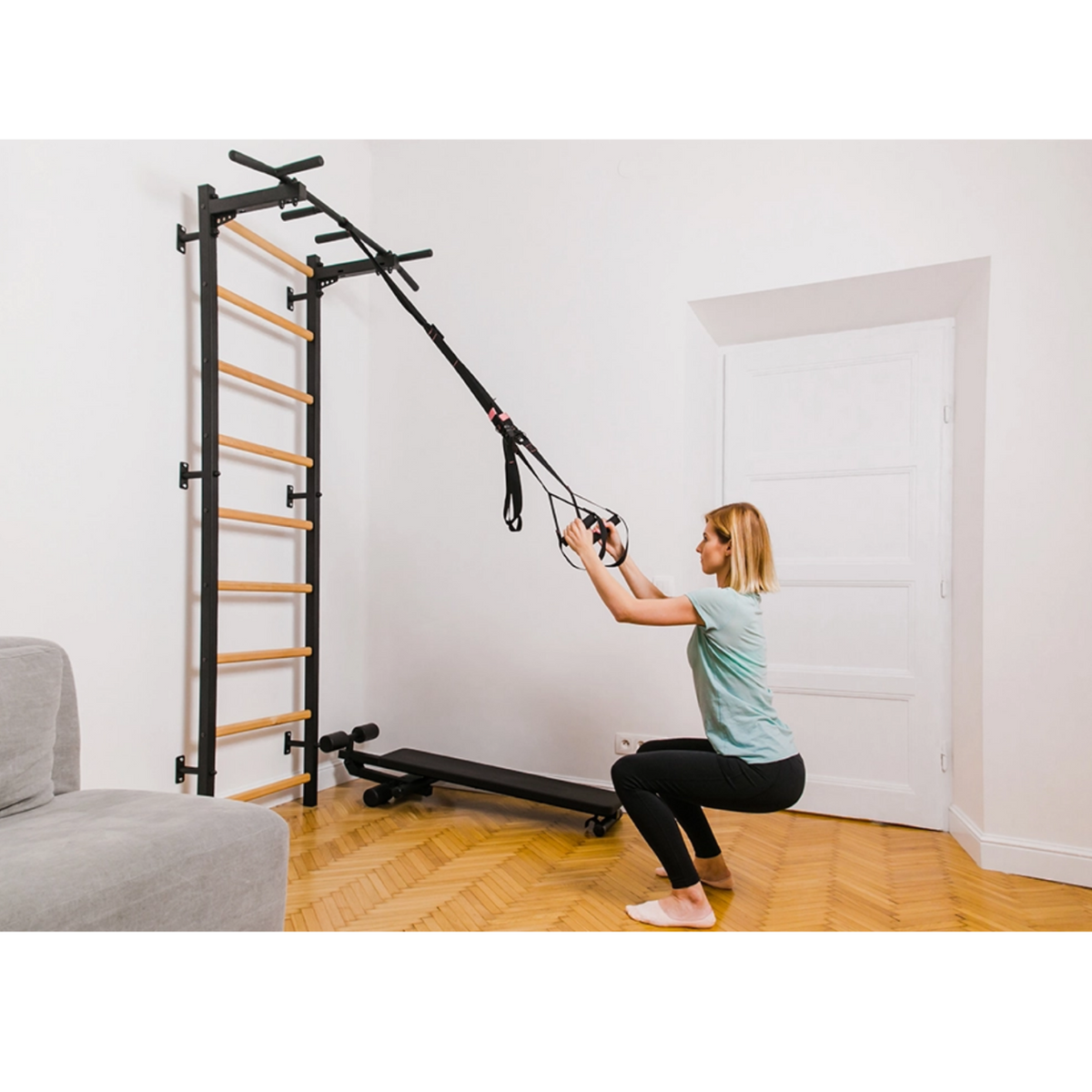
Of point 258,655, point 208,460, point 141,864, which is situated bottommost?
point 141,864

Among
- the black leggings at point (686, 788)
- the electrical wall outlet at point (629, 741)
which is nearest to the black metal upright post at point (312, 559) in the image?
the electrical wall outlet at point (629, 741)

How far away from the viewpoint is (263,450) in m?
2.97

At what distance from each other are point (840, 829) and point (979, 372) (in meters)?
1.81

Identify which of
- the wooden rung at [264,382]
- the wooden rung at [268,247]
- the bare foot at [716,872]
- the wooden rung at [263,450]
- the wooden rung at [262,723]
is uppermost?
the wooden rung at [268,247]

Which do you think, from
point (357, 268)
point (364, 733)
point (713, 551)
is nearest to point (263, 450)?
point (357, 268)

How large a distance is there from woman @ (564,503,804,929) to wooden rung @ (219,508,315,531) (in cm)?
133

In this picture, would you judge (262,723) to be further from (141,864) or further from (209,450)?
(141,864)

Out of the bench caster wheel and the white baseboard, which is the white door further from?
the bench caster wheel

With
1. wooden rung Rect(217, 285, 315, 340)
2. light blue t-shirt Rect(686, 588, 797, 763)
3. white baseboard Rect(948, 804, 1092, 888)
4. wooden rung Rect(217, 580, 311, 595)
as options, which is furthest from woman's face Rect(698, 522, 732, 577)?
wooden rung Rect(217, 285, 315, 340)

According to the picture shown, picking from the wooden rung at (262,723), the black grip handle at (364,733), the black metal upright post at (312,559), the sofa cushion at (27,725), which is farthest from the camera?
the black grip handle at (364,733)

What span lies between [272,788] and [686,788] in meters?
1.76

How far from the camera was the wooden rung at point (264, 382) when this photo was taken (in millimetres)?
2846

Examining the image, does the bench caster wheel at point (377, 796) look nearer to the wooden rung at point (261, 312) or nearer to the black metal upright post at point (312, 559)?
the black metal upright post at point (312, 559)

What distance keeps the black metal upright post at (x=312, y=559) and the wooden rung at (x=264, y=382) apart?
7cm
